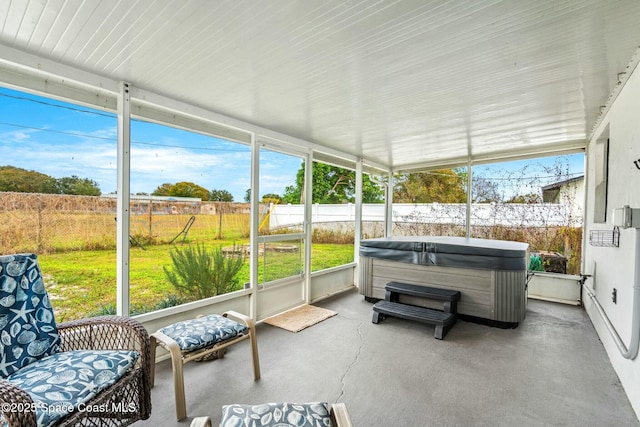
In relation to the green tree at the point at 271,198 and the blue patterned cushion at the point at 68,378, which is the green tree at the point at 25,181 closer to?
the blue patterned cushion at the point at 68,378

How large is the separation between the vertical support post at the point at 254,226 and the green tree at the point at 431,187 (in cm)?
404

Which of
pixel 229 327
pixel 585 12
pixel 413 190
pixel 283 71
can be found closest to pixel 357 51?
pixel 283 71

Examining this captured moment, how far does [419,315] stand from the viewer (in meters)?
3.62

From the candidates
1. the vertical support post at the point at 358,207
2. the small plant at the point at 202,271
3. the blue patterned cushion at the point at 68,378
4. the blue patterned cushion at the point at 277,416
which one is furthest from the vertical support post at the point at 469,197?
the blue patterned cushion at the point at 68,378

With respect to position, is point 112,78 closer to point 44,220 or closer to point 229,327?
point 44,220

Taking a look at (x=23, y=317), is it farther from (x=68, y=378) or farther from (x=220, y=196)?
(x=220, y=196)

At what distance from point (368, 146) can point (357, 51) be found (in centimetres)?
300

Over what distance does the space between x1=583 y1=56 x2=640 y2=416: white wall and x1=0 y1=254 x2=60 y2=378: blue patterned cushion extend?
12.7 feet

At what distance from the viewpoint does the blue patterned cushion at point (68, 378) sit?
1.40 meters

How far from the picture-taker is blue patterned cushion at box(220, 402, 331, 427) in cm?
136

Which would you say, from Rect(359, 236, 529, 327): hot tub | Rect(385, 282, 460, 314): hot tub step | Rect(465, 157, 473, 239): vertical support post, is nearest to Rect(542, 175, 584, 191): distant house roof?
Rect(465, 157, 473, 239): vertical support post

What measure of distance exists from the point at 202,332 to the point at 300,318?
1.88 m

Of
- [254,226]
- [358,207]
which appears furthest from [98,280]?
[358,207]

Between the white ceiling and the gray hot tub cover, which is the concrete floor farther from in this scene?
the white ceiling
